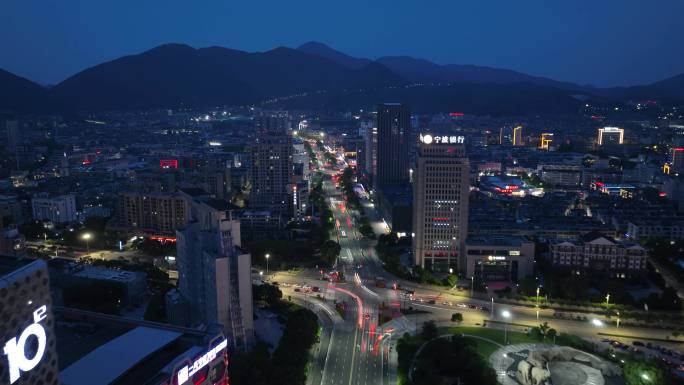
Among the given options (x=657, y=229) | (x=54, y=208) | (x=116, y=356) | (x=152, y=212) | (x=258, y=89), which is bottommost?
(x=657, y=229)

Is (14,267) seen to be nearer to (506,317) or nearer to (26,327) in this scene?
(26,327)

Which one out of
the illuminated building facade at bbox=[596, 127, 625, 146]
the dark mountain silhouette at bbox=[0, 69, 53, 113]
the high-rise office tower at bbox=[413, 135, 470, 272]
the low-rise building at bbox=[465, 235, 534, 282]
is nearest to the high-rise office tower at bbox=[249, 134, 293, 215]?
the high-rise office tower at bbox=[413, 135, 470, 272]

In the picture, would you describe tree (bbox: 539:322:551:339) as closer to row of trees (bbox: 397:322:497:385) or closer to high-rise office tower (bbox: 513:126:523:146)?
row of trees (bbox: 397:322:497:385)

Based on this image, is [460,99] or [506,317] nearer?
[506,317]

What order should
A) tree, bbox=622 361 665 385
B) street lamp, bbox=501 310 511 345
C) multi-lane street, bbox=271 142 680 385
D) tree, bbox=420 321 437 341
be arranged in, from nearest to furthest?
tree, bbox=622 361 665 385 < multi-lane street, bbox=271 142 680 385 < tree, bbox=420 321 437 341 < street lamp, bbox=501 310 511 345

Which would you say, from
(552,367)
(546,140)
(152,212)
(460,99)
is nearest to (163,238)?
(152,212)

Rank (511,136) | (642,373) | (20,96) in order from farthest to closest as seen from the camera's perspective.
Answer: (20,96) < (511,136) < (642,373)

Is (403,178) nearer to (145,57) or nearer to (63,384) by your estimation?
(63,384)

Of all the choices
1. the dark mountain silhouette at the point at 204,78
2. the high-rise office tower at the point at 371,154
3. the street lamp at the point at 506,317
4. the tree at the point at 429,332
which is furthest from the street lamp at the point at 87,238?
the dark mountain silhouette at the point at 204,78
